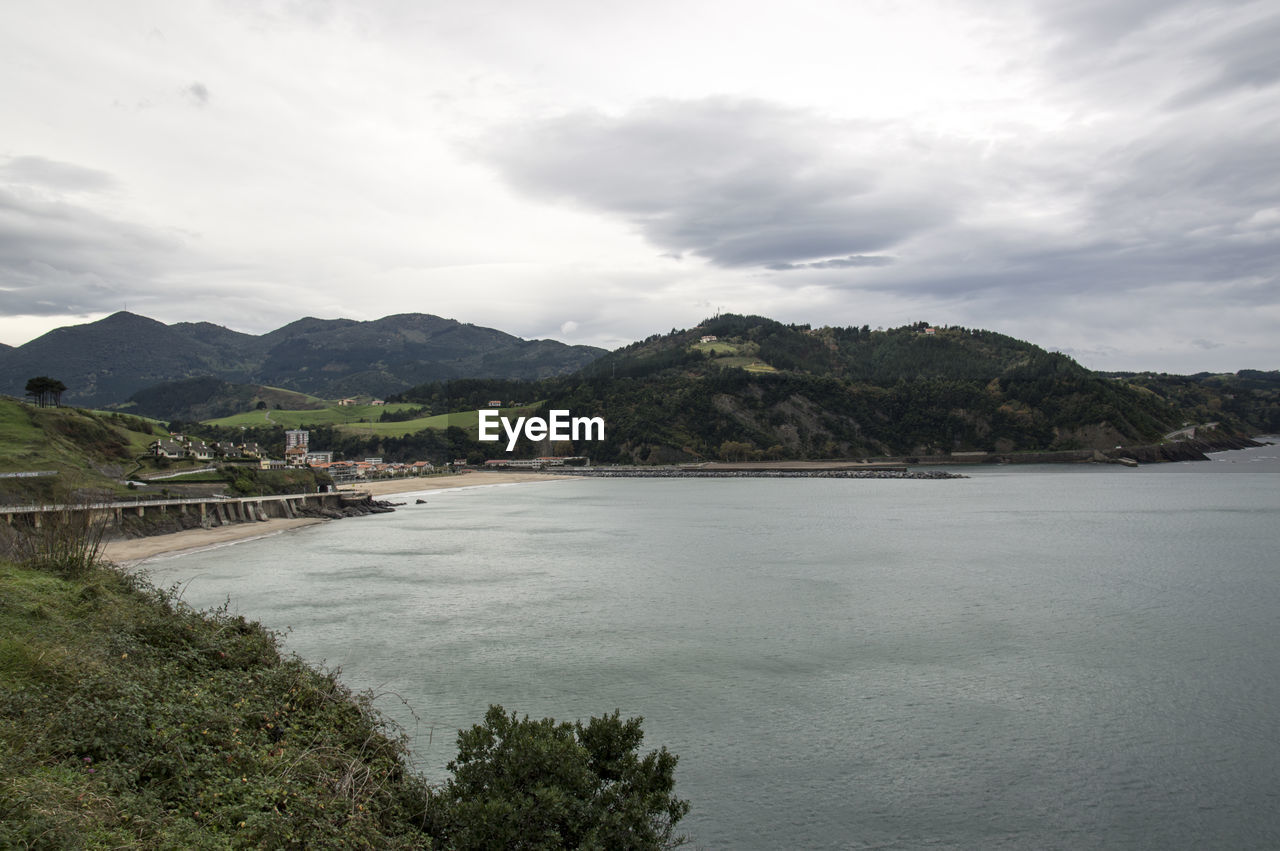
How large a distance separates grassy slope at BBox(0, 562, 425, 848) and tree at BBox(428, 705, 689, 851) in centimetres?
77

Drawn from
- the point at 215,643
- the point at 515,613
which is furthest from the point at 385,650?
the point at 215,643

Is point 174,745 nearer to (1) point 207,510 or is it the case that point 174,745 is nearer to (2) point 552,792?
(2) point 552,792

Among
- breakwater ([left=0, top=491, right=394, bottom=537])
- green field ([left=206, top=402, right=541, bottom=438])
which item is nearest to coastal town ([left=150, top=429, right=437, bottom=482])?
breakwater ([left=0, top=491, right=394, bottom=537])

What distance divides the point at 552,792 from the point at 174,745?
14.5ft

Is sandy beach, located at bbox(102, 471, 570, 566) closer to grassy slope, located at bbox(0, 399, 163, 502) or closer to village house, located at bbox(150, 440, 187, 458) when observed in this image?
grassy slope, located at bbox(0, 399, 163, 502)

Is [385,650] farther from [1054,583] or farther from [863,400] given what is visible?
[863,400]

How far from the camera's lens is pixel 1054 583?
33.2 meters

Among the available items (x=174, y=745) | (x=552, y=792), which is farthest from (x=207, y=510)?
(x=552, y=792)

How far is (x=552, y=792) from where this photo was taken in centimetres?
867

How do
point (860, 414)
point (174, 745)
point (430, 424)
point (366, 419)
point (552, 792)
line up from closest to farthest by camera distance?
point (552, 792) < point (174, 745) < point (860, 414) < point (430, 424) < point (366, 419)

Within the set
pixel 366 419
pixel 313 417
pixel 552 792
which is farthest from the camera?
pixel 313 417

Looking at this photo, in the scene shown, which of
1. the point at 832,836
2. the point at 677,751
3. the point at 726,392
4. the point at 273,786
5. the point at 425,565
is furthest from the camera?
the point at 726,392

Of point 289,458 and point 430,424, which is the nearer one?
point 289,458

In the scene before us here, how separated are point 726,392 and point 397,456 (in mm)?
64005
